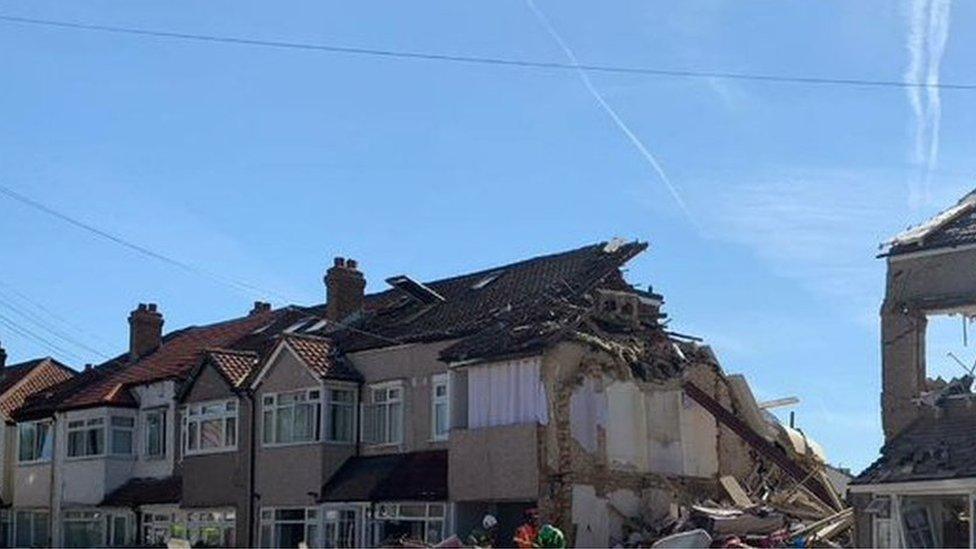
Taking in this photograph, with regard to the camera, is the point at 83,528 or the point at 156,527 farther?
the point at 83,528

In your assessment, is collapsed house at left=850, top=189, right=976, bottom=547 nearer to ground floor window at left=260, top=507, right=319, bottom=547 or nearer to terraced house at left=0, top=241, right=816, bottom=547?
terraced house at left=0, top=241, right=816, bottom=547

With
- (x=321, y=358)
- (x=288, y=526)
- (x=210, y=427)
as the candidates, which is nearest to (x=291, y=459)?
(x=288, y=526)

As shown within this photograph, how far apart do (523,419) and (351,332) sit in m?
8.35

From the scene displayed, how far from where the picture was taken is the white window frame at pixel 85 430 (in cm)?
4531

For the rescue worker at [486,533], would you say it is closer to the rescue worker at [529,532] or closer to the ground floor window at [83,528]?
the rescue worker at [529,532]

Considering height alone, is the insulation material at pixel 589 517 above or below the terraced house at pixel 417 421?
below

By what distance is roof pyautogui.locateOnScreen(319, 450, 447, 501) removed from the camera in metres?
34.4

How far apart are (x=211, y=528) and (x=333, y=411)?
19.9ft

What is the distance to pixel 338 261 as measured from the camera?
4228 centimetres

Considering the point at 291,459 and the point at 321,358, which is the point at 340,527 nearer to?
the point at 291,459

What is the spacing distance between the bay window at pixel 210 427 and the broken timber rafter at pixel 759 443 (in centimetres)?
1256

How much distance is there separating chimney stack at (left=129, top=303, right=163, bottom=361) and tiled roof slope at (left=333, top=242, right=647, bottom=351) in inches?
463

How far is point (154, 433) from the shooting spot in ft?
148

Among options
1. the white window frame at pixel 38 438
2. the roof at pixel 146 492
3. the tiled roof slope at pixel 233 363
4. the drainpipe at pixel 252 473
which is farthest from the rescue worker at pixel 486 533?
the white window frame at pixel 38 438
